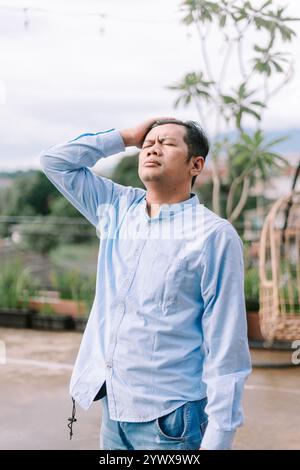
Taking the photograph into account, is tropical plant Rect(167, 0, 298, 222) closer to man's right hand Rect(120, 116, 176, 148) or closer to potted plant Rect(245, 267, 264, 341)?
potted plant Rect(245, 267, 264, 341)

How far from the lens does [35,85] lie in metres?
7.80

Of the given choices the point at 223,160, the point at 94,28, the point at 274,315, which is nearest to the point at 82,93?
the point at 223,160

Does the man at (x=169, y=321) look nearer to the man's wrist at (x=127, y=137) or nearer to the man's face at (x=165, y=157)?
the man's face at (x=165, y=157)

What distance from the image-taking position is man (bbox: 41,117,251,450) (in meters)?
1.38

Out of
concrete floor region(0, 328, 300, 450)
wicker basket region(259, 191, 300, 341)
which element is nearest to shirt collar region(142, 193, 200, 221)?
concrete floor region(0, 328, 300, 450)

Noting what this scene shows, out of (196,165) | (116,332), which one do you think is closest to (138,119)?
(196,165)

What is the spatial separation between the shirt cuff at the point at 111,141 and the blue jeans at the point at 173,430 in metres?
0.61

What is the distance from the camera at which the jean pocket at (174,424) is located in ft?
4.60

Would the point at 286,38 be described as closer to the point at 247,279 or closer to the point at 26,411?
the point at 247,279

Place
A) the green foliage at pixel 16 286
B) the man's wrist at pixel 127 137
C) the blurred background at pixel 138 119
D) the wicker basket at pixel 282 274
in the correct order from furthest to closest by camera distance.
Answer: the green foliage at pixel 16 286 < the wicker basket at pixel 282 274 < the blurred background at pixel 138 119 < the man's wrist at pixel 127 137

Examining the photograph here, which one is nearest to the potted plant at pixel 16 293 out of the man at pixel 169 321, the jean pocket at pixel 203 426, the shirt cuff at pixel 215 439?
the man at pixel 169 321

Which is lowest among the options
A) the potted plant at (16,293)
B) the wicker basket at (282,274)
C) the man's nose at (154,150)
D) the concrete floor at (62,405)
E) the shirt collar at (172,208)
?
the concrete floor at (62,405)

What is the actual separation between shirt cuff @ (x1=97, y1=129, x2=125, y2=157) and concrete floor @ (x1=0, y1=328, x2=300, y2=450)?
178cm

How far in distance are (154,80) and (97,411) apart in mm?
4418
